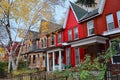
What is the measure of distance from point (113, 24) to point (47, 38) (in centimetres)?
1415

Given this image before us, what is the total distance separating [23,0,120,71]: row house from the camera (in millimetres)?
17906

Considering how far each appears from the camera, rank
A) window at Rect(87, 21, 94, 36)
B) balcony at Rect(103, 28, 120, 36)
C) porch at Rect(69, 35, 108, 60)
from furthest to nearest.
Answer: window at Rect(87, 21, 94, 36) → porch at Rect(69, 35, 108, 60) → balcony at Rect(103, 28, 120, 36)

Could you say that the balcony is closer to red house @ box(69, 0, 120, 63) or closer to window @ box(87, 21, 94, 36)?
red house @ box(69, 0, 120, 63)

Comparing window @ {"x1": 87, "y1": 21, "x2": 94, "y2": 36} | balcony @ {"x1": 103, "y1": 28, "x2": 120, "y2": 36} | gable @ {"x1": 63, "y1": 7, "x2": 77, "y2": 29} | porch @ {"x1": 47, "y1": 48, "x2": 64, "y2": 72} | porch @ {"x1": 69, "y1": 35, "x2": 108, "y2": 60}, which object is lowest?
porch @ {"x1": 47, "y1": 48, "x2": 64, "y2": 72}

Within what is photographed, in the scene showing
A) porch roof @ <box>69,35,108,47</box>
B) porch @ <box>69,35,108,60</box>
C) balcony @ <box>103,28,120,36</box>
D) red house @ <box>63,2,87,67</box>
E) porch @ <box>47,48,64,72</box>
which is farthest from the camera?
porch @ <box>47,48,64,72</box>

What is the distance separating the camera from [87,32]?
69.9 feet

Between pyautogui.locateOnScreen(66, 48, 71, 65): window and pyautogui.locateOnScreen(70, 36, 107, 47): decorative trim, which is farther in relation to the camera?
pyautogui.locateOnScreen(66, 48, 71, 65): window

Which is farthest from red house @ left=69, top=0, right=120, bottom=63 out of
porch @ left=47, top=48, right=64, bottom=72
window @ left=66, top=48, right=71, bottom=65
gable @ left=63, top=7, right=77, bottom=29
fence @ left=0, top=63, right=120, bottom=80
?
fence @ left=0, top=63, right=120, bottom=80

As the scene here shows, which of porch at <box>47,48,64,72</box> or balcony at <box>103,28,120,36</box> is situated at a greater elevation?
balcony at <box>103,28,120,36</box>

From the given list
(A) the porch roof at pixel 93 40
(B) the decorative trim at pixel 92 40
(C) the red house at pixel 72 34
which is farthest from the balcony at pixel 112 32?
(C) the red house at pixel 72 34

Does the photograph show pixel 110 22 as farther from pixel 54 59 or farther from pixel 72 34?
pixel 54 59

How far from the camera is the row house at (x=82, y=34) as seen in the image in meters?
17.9

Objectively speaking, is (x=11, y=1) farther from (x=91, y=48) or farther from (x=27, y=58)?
(x=27, y=58)

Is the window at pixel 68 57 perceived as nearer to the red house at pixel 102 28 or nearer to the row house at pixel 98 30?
the row house at pixel 98 30
